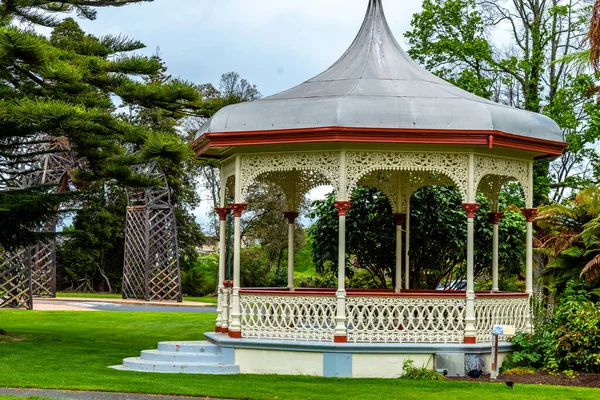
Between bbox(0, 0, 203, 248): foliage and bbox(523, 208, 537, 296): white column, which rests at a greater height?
bbox(0, 0, 203, 248): foliage

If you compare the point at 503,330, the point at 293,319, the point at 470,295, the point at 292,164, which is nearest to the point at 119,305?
the point at 293,319

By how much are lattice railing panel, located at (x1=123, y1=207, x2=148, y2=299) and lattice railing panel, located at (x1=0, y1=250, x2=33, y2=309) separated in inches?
242

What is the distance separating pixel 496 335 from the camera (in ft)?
43.4

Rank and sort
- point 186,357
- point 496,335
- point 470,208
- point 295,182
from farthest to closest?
1. point 295,182
2. point 186,357
3. point 470,208
4. point 496,335

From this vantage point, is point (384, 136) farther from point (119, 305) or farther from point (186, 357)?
point (119, 305)

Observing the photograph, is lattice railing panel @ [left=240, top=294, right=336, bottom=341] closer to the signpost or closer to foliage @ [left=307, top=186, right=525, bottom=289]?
the signpost

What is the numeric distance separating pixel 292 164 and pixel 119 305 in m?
18.4

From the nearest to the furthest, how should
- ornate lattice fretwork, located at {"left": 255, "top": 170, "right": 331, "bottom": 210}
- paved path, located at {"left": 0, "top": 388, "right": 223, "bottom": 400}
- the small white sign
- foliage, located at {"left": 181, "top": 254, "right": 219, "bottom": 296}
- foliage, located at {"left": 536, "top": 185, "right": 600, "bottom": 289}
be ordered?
paved path, located at {"left": 0, "top": 388, "right": 223, "bottom": 400}
the small white sign
foliage, located at {"left": 536, "top": 185, "right": 600, "bottom": 289}
ornate lattice fretwork, located at {"left": 255, "top": 170, "right": 331, "bottom": 210}
foliage, located at {"left": 181, "top": 254, "right": 219, "bottom": 296}

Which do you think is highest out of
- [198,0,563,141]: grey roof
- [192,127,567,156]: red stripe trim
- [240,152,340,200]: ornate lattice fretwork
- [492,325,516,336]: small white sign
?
[198,0,563,141]: grey roof

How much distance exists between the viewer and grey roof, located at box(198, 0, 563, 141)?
13.7m

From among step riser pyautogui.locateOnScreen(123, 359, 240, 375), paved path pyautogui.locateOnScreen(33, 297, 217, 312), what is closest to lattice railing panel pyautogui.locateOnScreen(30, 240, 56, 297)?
paved path pyautogui.locateOnScreen(33, 297, 217, 312)

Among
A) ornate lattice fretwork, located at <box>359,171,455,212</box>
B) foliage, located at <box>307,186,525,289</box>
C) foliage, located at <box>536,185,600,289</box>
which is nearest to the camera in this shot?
foliage, located at <box>536,185,600,289</box>

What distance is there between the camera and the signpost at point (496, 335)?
13.0 meters

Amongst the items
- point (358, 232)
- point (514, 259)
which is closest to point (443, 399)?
point (358, 232)
